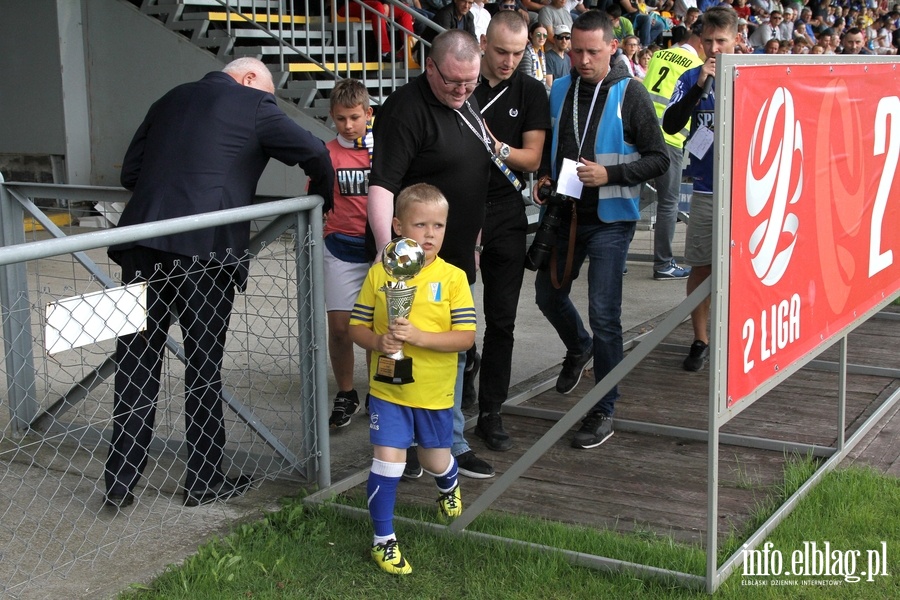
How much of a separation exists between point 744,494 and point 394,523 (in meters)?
1.47

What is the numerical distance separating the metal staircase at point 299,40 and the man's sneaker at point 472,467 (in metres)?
6.88

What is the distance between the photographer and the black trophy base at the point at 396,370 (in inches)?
140

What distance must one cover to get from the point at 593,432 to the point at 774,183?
5.80ft

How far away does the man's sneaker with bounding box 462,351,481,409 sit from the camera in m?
5.46

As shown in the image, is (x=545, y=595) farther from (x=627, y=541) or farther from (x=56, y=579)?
(x=56, y=579)

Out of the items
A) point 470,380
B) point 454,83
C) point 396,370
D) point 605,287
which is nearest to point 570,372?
point 470,380

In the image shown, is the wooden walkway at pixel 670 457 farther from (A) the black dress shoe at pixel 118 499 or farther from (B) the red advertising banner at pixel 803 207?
(A) the black dress shoe at pixel 118 499

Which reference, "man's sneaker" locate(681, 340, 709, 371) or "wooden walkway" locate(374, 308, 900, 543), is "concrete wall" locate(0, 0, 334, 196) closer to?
"man's sneaker" locate(681, 340, 709, 371)

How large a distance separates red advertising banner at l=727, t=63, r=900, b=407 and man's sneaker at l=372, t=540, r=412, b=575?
4.05ft

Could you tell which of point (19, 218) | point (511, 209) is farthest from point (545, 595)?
point (19, 218)

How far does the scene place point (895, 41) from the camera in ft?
91.9

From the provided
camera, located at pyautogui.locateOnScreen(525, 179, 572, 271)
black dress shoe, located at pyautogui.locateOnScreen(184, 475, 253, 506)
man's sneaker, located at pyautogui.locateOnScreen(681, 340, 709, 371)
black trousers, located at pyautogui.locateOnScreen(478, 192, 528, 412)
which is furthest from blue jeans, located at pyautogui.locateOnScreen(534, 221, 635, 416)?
black dress shoe, located at pyautogui.locateOnScreen(184, 475, 253, 506)

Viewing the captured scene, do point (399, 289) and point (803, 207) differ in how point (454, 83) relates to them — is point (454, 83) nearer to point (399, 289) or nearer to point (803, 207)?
point (399, 289)

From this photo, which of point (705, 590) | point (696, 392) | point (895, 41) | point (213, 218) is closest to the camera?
point (705, 590)
